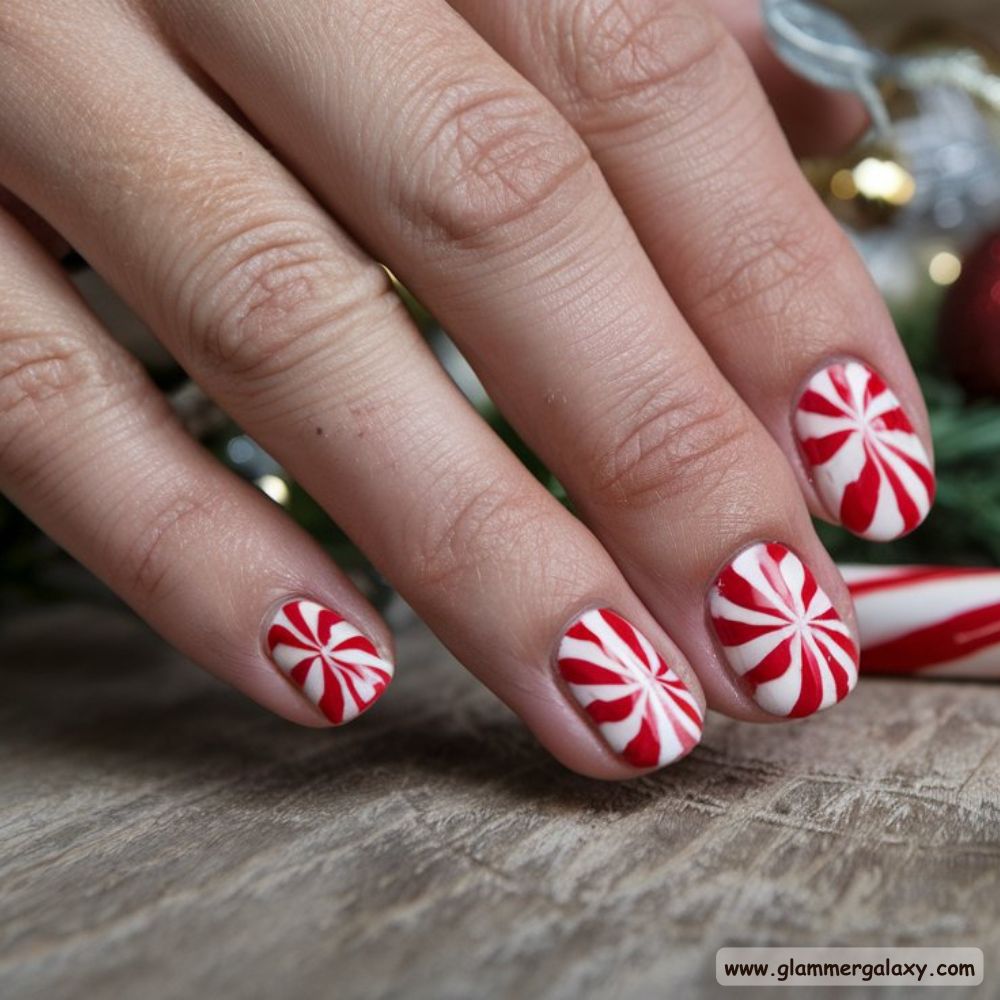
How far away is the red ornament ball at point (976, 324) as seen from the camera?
0.80m

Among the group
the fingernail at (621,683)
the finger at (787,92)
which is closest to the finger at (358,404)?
the fingernail at (621,683)

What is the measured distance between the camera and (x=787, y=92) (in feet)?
2.39

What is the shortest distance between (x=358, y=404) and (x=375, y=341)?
0.03m

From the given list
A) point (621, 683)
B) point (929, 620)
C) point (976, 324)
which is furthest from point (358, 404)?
point (976, 324)

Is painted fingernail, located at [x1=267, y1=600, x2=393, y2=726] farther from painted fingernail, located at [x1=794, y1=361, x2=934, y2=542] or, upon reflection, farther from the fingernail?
painted fingernail, located at [x1=794, y1=361, x2=934, y2=542]

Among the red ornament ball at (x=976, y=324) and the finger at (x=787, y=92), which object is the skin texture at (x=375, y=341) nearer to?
the finger at (x=787, y=92)

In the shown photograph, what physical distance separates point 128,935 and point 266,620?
0.64ft

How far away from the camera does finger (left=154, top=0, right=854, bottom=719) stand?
497mm

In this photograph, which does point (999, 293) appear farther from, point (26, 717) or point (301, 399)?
point (26, 717)

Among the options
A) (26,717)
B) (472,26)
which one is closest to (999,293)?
(472,26)

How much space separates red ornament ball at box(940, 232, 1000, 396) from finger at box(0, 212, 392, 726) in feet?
1.66

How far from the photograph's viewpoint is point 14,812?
46 centimetres

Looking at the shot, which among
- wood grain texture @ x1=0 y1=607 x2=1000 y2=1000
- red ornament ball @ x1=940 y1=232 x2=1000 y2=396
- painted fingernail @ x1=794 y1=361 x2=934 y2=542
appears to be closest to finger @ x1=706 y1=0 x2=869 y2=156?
red ornament ball @ x1=940 y1=232 x2=1000 y2=396

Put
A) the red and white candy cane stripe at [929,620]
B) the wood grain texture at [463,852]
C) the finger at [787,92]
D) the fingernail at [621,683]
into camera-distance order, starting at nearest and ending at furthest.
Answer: the wood grain texture at [463,852] → the fingernail at [621,683] → the red and white candy cane stripe at [929,620] → the finger at [787,92]
